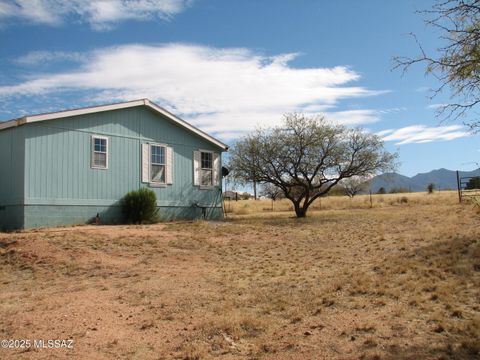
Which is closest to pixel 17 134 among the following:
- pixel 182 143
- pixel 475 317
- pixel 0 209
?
pixel 0 209

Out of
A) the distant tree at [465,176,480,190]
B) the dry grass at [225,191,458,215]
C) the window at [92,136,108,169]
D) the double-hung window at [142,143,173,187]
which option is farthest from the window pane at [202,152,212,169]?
the distant tree at [465,176,480,190]

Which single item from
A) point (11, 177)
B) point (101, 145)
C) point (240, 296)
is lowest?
point (240, 296)

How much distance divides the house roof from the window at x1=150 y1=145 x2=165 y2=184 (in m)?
1.38

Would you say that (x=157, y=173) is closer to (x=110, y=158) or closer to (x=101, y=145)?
(x=110, y=158)

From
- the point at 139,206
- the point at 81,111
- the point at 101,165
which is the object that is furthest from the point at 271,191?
the point at 81,111

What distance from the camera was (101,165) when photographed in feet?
57.5

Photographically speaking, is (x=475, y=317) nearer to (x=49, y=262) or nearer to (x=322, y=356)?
(x=322, y=356)

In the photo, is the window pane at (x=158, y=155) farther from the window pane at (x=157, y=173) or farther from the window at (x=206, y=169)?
the window at (x=206, y=169)

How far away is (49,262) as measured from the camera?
419 inches

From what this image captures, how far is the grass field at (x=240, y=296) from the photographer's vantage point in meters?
5.82

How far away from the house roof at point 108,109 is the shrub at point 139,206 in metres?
3.18

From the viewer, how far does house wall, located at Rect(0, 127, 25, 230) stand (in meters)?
15.7

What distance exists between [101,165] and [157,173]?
256 centimetres

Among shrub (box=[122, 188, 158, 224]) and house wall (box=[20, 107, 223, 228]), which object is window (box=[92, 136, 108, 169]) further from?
shrub (box=[122, 188, 158, 224])
